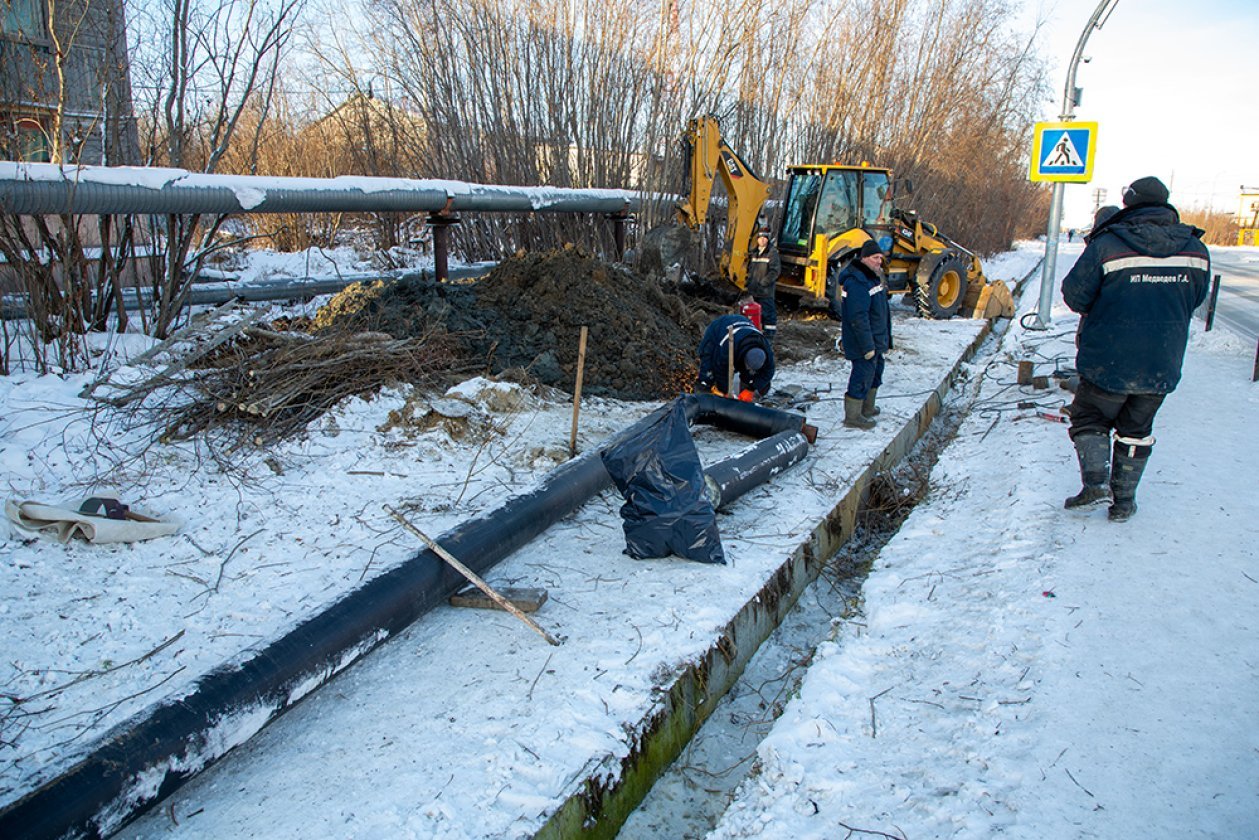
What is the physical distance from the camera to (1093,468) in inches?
177

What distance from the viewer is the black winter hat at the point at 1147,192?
4.19 m

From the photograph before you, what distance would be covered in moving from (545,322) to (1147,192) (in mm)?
4978

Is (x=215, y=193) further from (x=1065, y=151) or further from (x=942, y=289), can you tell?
(x=942, y=289)

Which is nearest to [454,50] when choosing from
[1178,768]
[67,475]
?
[67,475]

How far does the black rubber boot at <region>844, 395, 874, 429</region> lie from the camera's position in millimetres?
6641

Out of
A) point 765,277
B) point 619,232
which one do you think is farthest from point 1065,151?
point 619,232

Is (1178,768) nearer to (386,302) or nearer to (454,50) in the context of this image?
(386,302)

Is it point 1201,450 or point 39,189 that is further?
point 1201,450

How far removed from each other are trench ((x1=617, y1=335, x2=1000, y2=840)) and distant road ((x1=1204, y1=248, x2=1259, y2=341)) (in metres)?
7.95

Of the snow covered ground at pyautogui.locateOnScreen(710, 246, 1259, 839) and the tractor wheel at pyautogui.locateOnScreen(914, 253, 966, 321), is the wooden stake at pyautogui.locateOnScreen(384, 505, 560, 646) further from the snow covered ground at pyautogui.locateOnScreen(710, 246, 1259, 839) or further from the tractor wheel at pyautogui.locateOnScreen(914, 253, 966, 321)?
the tractor wheel at pyautogui.locateOnScreen(914, 253, 966, 321)

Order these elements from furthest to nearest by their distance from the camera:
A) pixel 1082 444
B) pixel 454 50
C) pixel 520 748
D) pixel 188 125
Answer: pixel 454 50
pixel 188 125
pixel 1082 444
pixel 520 748

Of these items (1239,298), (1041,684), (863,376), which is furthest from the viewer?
(1239,298)

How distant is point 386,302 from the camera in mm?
7082

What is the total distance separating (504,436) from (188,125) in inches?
166
